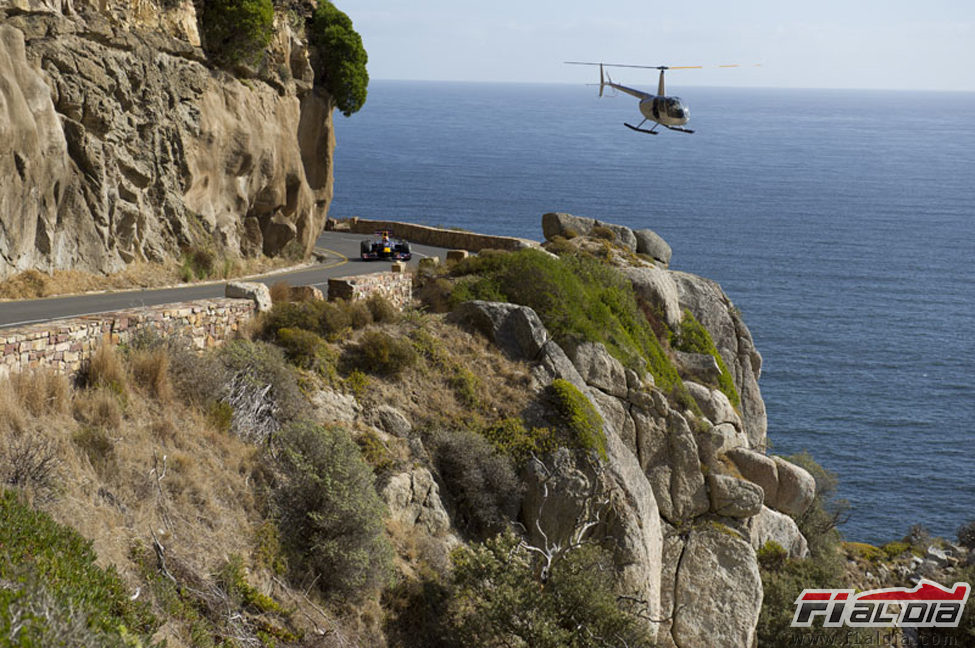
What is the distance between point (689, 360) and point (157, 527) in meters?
20.4

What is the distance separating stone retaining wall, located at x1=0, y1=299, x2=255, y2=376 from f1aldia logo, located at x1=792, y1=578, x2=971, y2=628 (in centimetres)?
1498

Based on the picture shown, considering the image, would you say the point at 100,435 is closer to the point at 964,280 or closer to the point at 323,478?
the point at 323,478

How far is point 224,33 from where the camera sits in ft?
128

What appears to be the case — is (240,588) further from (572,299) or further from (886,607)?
(886,607)

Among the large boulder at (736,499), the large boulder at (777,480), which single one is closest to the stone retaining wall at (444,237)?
the large boulder at (777,480)

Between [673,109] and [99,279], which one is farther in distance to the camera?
[673,109]

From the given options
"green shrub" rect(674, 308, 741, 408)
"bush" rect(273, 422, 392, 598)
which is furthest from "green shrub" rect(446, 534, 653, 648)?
"green shrub" rect(674, 308, 741, 408)

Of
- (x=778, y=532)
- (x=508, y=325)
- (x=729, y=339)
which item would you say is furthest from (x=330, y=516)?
(x=729, y=339)

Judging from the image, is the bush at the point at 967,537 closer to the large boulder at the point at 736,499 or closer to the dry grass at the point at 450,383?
the large boulder at the point at 736,499

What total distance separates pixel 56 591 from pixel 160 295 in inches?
807

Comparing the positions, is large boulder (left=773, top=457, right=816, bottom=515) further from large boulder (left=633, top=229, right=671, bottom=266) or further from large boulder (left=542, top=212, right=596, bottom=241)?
large boulder (left=542, top=212, right=596, bottom=241)

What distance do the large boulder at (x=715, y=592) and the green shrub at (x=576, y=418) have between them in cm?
365

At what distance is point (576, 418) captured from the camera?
2022 cm

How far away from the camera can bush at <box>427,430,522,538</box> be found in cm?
1816
